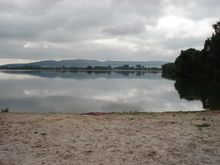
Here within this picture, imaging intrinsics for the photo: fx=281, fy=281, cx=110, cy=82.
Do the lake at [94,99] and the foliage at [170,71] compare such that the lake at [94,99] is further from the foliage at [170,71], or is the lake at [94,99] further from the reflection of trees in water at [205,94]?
the foliage at [170,71]

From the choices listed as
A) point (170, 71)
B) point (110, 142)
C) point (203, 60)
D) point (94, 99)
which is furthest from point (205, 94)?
point (170, 71)

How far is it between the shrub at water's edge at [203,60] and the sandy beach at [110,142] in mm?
48774

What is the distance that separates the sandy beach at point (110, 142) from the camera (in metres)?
6.34

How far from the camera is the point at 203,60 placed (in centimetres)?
6488

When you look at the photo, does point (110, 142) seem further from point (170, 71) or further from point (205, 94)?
point (170, 71)

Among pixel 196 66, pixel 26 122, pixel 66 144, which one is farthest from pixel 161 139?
pixel 196 66

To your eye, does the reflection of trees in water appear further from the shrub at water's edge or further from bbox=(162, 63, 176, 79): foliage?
bbox=(162, 63, 176, 79): foliage

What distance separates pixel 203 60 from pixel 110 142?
61.3 meters

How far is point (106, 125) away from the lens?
1049 cm

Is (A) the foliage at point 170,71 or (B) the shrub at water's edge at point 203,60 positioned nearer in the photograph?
(B) the shrub at water's edge at point 203,60

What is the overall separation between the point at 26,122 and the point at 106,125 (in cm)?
332

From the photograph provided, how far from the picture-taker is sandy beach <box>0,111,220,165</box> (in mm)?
6340

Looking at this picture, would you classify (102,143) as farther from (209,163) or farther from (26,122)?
(26,122)

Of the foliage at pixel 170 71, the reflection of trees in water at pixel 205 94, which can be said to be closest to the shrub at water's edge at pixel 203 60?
the foliage at pixel 170 71
